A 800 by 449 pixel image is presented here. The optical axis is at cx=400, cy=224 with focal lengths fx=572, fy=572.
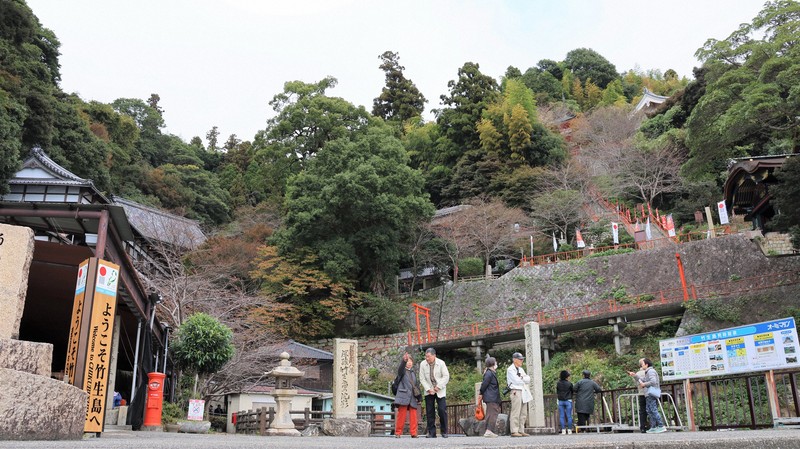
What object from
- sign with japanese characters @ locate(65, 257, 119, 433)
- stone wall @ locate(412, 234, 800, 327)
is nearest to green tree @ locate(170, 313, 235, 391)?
sign with japanese characters @ locate(65, 257, 119, 433)

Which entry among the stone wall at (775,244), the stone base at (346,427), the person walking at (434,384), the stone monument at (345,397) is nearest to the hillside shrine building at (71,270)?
the stone monument at (345,397)

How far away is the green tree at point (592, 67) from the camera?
6175cm

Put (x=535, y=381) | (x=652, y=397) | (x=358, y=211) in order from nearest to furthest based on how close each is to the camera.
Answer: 1. (x=652, y=397)
2. (x=535, y=381)
3. (x=358, y=211)

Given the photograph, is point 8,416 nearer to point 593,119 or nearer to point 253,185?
point 253,185

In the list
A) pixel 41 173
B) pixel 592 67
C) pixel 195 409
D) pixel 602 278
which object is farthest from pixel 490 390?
pixel 592 67

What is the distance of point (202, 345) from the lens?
1588 cm

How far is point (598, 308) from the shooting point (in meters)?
24.9

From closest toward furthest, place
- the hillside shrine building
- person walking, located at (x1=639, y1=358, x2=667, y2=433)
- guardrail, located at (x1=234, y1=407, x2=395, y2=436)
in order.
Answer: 1. person walking, located at (x1=639, y1=358, x2=667, y2=433)
2. the hillside shrine building
3. guardrail, located at (x1=234, y1=407, x2=395, y2=436)

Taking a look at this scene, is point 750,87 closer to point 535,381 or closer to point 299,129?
point 535,381

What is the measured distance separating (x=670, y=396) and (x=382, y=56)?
46.7 metres

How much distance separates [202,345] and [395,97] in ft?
130

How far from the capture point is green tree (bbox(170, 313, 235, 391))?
15859 mm

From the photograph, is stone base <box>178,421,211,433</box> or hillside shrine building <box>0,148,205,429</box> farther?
stone base <box>178,421,211,433</box>

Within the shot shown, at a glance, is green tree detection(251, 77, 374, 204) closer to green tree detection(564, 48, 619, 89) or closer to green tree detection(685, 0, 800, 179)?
green tree detection(685, 0, 800, 179)
